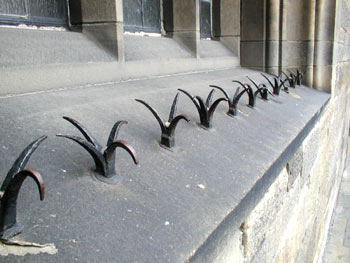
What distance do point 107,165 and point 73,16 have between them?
0.99 m

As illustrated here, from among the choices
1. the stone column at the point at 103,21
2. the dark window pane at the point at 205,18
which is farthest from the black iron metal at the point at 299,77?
the stone column at the point at 103,21

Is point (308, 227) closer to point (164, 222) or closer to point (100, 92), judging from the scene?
point (100, 92)

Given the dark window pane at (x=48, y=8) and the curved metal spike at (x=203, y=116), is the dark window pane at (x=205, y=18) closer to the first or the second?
the dark window pane at (x=48, y=8)

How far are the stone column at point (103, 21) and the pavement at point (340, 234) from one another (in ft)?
9.13

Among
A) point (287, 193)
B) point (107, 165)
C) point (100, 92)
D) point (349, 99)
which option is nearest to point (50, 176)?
point (107, 165)

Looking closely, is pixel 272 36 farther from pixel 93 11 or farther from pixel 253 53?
→ pixel 93 11

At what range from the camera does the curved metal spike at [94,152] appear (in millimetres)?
599

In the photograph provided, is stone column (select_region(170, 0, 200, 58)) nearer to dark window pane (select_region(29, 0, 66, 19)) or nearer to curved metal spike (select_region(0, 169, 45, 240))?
dark window pane (select_region(29, 0, 66, 19))

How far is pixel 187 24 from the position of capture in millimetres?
1998

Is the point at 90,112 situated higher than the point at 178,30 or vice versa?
the point at 178,30

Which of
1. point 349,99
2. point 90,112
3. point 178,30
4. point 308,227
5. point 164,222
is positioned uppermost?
point 178,30

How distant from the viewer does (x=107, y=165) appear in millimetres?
635

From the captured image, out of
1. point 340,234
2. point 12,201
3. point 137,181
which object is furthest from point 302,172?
point 340,234

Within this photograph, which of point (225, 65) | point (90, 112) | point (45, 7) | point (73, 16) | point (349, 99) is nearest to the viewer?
point (90, 112)
